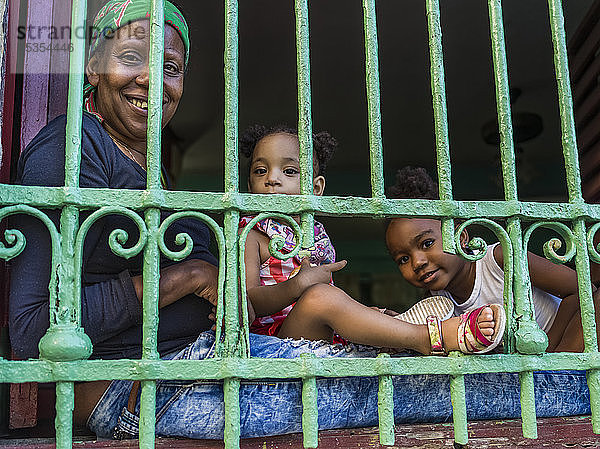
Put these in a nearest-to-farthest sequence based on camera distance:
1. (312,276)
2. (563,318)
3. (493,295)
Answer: (312,276) < (563,318) < (493,295)

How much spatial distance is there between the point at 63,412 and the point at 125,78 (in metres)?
1.00

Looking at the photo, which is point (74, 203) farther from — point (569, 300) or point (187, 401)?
point (569, 300)

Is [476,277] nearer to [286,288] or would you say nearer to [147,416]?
[286,288]

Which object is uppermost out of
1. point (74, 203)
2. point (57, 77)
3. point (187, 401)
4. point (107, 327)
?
point (57, 77)

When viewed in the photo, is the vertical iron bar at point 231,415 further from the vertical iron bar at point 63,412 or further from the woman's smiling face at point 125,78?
the woman's smiling face at point 125,78

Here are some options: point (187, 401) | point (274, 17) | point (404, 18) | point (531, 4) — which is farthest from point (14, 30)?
point (531, 4)

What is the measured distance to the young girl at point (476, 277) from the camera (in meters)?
2.23

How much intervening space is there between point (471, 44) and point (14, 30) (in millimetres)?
3438

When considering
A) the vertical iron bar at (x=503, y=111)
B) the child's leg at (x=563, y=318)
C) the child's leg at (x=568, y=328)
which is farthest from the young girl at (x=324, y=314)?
the child's leg at (x=563, y=318)

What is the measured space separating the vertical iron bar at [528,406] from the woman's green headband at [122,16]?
1481 millimetres

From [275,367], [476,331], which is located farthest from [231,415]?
[476,331]

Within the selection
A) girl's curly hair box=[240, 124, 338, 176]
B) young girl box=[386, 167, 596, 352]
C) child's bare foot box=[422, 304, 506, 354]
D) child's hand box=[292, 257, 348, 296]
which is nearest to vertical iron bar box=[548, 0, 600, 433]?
child's bare foot box=[422, 304, 506, 354]

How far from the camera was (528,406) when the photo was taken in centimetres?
158

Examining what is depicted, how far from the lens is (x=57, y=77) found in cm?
215
